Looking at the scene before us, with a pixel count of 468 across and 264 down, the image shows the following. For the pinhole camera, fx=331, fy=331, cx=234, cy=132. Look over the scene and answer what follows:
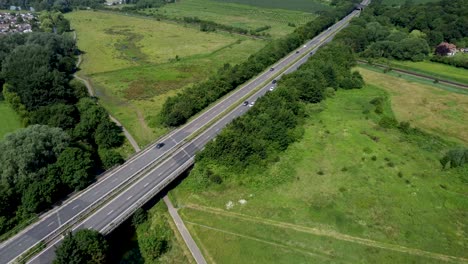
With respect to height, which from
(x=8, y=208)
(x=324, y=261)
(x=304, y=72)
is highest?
(x=304, y=72)

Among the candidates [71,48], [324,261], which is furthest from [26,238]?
[71,48]

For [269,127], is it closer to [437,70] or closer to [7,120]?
[7,120]

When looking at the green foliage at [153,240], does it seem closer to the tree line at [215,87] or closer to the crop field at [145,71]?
the crop field at [145,71]

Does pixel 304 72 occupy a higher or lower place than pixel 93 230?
higher

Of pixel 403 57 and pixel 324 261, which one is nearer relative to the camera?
pixel 324 261

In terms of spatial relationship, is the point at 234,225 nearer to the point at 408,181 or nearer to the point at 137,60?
the point at 408,181
